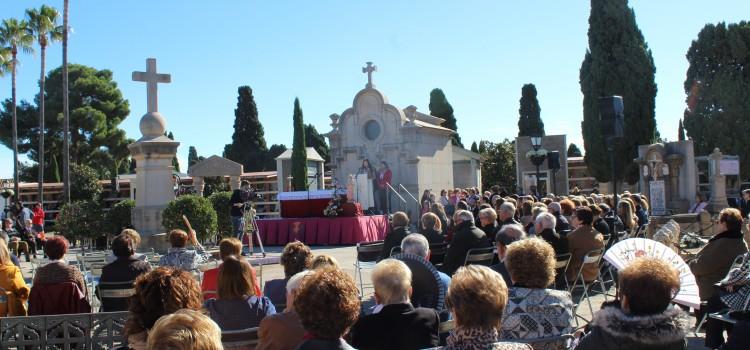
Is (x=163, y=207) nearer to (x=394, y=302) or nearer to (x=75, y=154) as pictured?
(x=394, y=302)

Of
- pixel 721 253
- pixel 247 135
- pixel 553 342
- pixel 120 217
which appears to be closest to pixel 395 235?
pixel 721 253

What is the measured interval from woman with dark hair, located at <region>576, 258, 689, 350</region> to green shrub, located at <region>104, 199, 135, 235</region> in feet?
50.6

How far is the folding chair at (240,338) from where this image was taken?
4039 mm

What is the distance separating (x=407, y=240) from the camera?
5773 mm

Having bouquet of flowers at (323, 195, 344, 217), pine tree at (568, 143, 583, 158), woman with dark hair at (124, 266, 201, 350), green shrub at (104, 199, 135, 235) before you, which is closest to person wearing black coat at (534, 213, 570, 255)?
woman with dark hair at (124, 266, 201, 350)

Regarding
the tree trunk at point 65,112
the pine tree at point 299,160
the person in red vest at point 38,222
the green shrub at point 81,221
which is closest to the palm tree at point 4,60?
the tree trunk at point 65,112

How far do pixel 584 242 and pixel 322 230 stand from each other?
38.4ft

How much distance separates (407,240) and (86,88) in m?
45.4

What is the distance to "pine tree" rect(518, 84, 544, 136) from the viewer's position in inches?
1909

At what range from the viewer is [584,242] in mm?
7820

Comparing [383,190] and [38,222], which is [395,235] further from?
[383,190]

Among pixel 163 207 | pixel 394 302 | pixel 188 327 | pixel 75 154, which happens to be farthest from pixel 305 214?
pixel 75 154

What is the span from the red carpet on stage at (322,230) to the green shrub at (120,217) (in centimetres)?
399

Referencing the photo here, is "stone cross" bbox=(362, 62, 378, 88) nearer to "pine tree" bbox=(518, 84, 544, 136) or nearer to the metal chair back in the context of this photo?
the metal chair back
